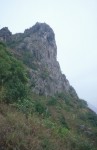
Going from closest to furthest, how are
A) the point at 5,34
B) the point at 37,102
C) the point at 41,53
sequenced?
the point at 37,102, the point at 41,53, the point at 5,34

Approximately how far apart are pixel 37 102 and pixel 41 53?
35821mm

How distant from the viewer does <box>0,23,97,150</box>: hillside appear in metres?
6.38

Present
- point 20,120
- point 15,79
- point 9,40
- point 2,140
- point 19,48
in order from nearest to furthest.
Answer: point 2,140
point 20,120
point 15,79
point 19,48
point 9,40

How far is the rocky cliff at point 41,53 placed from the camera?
46.3 m

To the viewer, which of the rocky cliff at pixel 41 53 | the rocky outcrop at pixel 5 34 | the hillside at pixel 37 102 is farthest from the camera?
the rocky outcrop at pixel 5 34

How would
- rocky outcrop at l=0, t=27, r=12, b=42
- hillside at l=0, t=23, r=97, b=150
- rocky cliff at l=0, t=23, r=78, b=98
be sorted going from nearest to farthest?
hillside at l=0, t=23, r=97, b=150 → rocky cliff at l=0, t=23, r=78, b=98 → rocky outcrop at l=0, t=27, r=12, b=42

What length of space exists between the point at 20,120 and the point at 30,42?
1926 inches

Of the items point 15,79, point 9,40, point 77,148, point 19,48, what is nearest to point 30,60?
point 19,48

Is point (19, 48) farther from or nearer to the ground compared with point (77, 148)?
farther from the ground

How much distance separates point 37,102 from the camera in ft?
66.0

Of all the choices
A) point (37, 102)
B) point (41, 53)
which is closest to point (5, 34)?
point (41, 53)

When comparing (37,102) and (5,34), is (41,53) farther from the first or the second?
(37,102)

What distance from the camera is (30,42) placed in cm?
5519

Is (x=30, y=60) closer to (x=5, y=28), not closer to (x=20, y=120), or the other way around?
(x=5, y=28)
